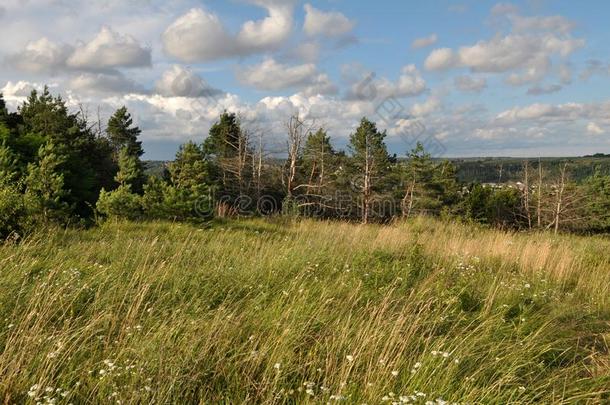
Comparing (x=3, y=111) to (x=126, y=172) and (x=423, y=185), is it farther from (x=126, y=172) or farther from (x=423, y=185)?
(x=423, y=185)

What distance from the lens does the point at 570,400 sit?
8.80ft

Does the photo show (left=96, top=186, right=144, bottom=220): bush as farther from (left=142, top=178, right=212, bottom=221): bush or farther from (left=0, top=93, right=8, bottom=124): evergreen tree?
(left=0, top=93, right=8, bottom=124): evergreen tree

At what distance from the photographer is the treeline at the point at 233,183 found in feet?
31.5

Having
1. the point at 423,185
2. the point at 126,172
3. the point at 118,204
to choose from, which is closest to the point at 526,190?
the point at 423,185

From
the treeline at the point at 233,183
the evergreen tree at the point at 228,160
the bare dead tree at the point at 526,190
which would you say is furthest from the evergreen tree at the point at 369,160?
the bare dead tree at the point at 526,190

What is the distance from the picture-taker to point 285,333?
2957 mm

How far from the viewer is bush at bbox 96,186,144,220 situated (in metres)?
9.59

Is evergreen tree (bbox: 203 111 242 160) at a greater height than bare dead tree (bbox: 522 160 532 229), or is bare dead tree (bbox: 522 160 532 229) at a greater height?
evergreen tree (bbox: 203 111 242 160)

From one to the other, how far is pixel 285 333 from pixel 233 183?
33.1m

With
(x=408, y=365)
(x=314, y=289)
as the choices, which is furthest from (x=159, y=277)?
(x=408, y=365)

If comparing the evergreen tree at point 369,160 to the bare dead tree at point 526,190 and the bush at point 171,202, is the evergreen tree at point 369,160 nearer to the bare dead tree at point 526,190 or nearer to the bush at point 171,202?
the bare dead tree at point 526,190

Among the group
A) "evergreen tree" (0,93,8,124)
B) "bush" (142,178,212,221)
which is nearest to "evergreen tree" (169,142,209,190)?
"evergreen tree" (0,93,8,124)

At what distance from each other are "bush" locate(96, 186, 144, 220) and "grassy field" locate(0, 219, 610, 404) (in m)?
4.16

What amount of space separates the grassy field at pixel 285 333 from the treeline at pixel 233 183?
168 inches
